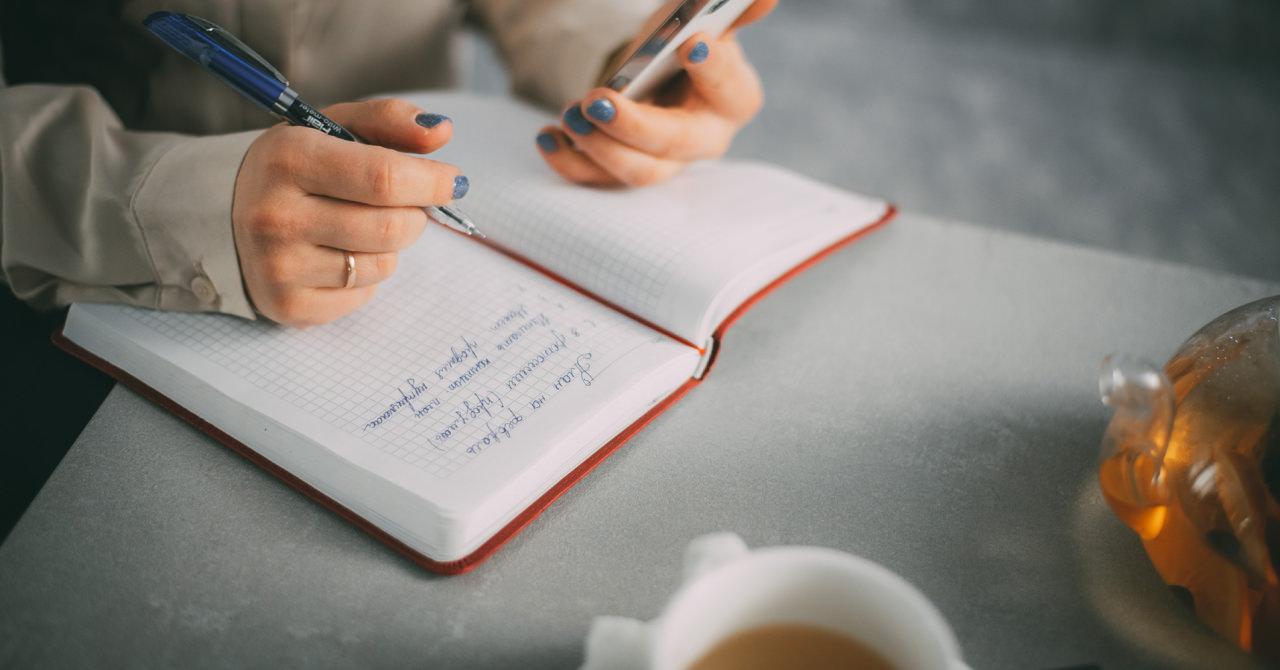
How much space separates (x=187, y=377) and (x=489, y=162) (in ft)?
0.89

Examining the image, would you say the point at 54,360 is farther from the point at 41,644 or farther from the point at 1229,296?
the point at 1229,296

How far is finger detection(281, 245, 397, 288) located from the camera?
0.48 m

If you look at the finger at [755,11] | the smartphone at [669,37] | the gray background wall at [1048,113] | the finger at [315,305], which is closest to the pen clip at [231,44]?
the finger at [315,305]

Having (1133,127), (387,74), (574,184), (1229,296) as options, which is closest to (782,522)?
(574,184)

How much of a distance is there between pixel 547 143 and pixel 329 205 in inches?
7.7

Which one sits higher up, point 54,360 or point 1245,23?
point 54,360

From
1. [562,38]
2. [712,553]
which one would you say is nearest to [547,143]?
[562,38]

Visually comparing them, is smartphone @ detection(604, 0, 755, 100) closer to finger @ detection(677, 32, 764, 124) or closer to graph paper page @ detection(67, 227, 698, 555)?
finger @ detection(677, 32, 764, 124)

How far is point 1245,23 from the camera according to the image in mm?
1520

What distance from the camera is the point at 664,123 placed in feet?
2.02

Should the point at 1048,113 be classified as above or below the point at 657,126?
below

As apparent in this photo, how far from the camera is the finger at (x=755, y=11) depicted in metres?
0.63

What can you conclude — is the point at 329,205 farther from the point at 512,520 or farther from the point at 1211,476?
the point at 1211,476

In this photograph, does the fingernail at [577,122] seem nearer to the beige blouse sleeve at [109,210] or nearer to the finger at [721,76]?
the finger at [721,76]
